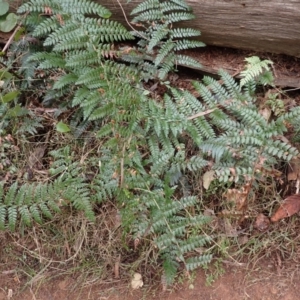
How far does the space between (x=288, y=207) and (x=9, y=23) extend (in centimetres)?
234

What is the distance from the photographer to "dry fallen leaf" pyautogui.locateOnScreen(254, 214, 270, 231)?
10.3ft

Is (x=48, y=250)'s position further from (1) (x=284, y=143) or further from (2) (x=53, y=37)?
(1) (x=284, y=143)

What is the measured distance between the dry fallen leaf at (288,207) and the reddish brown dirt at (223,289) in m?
0.36

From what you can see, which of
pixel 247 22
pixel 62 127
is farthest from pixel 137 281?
pixel 247 22

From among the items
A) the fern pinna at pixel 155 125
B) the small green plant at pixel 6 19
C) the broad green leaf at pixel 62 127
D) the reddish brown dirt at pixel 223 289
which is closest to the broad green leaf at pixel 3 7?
the small green plant at pixel 6 19

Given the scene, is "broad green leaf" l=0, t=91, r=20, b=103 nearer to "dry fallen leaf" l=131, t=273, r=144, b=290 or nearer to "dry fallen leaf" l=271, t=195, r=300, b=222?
"dry fallen leaf" l=131, t=273, r=144, b=290

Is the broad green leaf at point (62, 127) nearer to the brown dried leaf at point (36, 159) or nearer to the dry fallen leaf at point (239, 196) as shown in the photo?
the brown dried leaf at point (36, 159)

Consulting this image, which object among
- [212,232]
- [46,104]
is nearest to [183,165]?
[212,232]

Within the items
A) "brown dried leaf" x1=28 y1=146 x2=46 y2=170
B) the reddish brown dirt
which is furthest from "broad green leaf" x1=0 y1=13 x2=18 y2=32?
the reddish brown dirt

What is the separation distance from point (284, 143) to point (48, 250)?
186 cm

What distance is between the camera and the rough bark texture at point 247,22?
2936 mm

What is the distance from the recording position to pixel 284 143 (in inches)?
114

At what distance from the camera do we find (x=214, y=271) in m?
3.17

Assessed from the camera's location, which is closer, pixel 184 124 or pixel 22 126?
pixel 184 124
